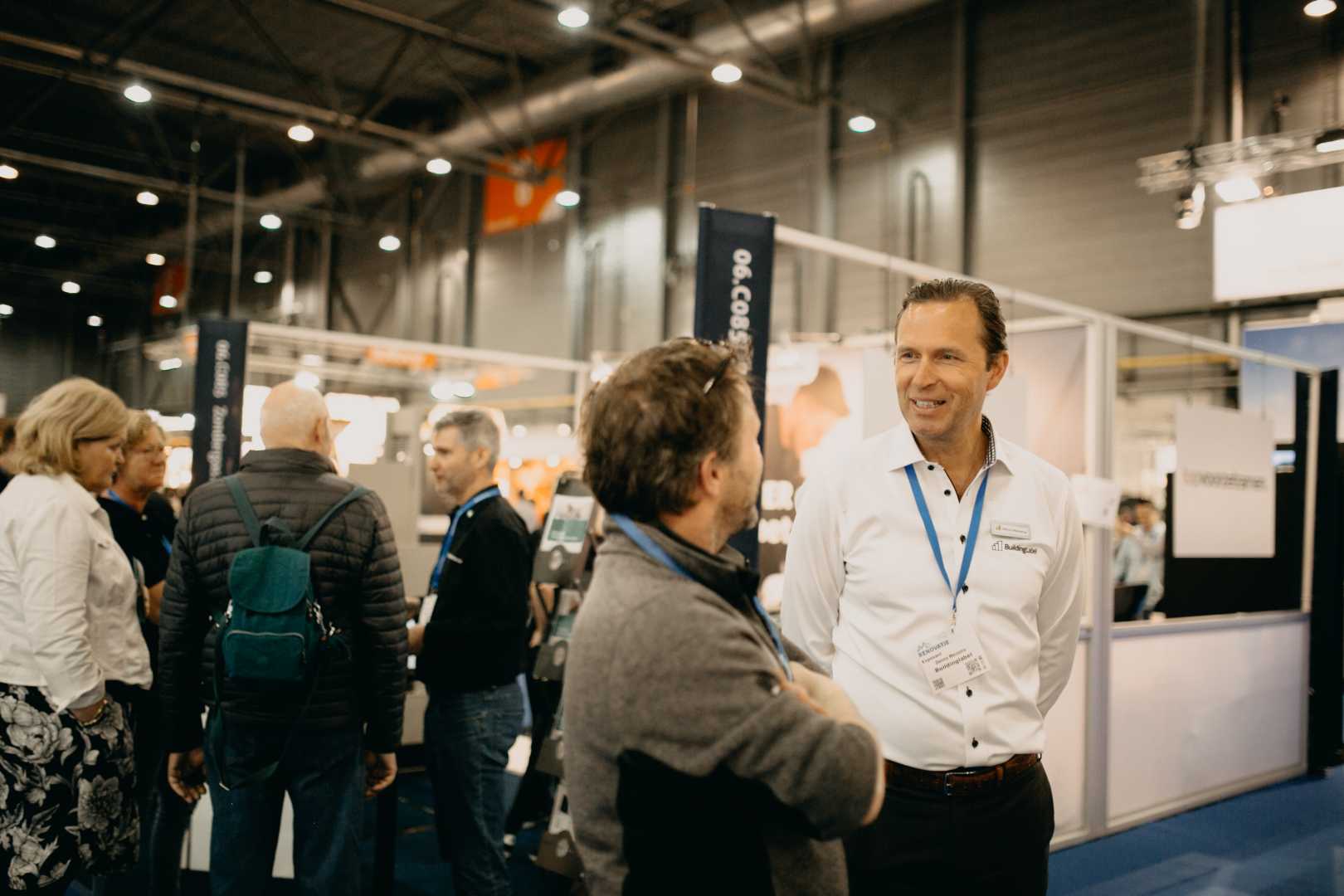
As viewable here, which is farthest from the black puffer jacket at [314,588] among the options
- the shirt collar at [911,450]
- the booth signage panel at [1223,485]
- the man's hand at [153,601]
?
the booth signage panel at [1223,485]

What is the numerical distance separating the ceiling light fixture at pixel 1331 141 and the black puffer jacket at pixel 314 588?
485 cm

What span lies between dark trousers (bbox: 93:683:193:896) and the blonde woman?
0.72ft

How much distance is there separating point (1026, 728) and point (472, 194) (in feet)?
46.3

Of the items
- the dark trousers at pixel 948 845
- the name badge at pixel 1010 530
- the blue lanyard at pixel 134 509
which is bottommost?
the dark trousers at pixel 948 845

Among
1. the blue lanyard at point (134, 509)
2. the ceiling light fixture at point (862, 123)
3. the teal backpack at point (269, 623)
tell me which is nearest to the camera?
the teal backpack at point (269, 623)

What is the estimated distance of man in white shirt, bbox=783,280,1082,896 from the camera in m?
1.87

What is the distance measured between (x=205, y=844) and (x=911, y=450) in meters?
3.20

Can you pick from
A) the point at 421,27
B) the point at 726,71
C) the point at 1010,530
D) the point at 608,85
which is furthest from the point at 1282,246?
the point at 421,27

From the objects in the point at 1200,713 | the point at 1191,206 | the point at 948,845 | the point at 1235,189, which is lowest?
the point at 1200,713

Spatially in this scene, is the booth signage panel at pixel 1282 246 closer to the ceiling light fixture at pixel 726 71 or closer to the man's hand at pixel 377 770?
the man's hand at pixel 377 770

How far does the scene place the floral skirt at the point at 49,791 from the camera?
2494mm

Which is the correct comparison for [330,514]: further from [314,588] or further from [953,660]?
[953,660]

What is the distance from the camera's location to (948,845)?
1846 mm

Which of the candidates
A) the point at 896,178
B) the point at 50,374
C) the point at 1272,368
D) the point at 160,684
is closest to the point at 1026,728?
the point at 160,684
